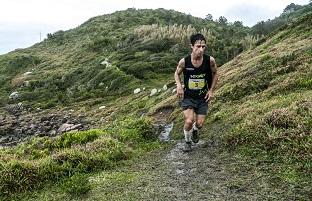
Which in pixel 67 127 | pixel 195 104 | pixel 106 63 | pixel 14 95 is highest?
pixel 106 63

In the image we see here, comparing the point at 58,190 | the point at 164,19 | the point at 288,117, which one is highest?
the point at 164,19

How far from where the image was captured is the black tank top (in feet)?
37.4

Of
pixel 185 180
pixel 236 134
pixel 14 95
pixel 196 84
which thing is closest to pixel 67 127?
pixel 196 84

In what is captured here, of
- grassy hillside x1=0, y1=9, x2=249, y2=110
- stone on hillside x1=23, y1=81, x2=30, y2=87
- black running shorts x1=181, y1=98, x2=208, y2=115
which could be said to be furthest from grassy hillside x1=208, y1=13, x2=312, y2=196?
stone on hillside x1=23, y1=81, x2=30, y2=87

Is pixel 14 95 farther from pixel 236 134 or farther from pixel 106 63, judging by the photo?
pixel 236 134

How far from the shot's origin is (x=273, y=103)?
12133 millimetres

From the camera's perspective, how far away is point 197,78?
1142 cm

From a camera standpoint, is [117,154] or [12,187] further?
[117,154]

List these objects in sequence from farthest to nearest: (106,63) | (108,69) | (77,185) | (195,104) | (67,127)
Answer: (106,63) < (108,69) < (67,127) < (195,104) < (77,185)

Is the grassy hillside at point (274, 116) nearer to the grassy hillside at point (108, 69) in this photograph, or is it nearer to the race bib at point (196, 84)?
the race bib at point (196, 84)

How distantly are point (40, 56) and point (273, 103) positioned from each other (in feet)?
222

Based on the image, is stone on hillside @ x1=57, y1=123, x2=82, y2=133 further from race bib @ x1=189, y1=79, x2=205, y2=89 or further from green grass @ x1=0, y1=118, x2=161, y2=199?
race bib @ x1=189, y1=79, x2=205, y2=89

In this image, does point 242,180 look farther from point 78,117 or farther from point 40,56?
point 40,56

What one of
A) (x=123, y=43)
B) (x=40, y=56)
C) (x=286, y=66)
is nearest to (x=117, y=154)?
(x=286, y=66)
